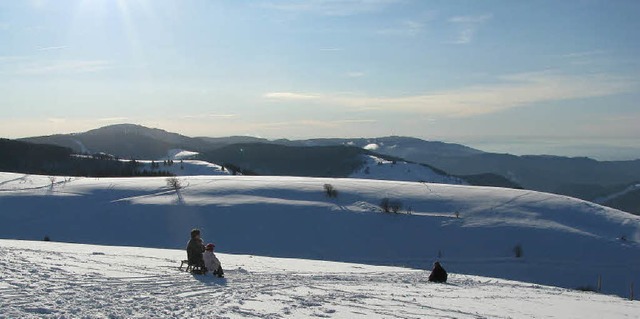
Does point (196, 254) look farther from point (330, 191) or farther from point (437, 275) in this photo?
point (330, 191)

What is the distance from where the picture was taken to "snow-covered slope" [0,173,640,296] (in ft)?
119

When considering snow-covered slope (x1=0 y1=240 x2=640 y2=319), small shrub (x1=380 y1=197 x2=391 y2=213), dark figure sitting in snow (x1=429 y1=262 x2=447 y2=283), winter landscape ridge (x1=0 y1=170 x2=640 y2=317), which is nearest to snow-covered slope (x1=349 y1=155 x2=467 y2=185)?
winter landscape ridge (x1=0 y1=170 x2=640 y2=317)

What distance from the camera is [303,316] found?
11.1 meters

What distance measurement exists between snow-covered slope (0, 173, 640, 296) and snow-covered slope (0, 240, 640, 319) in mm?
16163

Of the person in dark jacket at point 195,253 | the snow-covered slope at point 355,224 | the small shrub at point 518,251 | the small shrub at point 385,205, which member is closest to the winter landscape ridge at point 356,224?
the snow-covered slope at point 355,224

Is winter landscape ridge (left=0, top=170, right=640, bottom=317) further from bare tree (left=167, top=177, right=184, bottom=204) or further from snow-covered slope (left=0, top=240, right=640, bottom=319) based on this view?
snow-covered slope (left=0, top=240, right=640, bottom=319)

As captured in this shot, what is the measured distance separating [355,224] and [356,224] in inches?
3.2

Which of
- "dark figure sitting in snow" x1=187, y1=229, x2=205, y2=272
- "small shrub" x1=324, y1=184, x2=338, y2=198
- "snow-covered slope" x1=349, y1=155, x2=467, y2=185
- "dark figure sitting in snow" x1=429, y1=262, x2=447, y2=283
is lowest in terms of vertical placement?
"dark figure sitting in snow" x1=429, y1=262, x2=447, y2=283

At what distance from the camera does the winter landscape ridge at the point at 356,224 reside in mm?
35969

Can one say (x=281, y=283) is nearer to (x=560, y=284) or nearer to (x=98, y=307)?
(x=98, y=307)

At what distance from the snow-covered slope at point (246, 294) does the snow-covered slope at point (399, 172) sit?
6003 inches

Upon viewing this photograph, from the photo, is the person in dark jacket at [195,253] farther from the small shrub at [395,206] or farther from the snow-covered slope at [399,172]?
the snow-covered slope at [399,172]

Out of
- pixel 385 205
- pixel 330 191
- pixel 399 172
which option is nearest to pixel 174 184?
pixel 330 191

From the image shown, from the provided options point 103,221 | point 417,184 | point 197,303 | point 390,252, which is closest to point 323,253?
point 390,252
